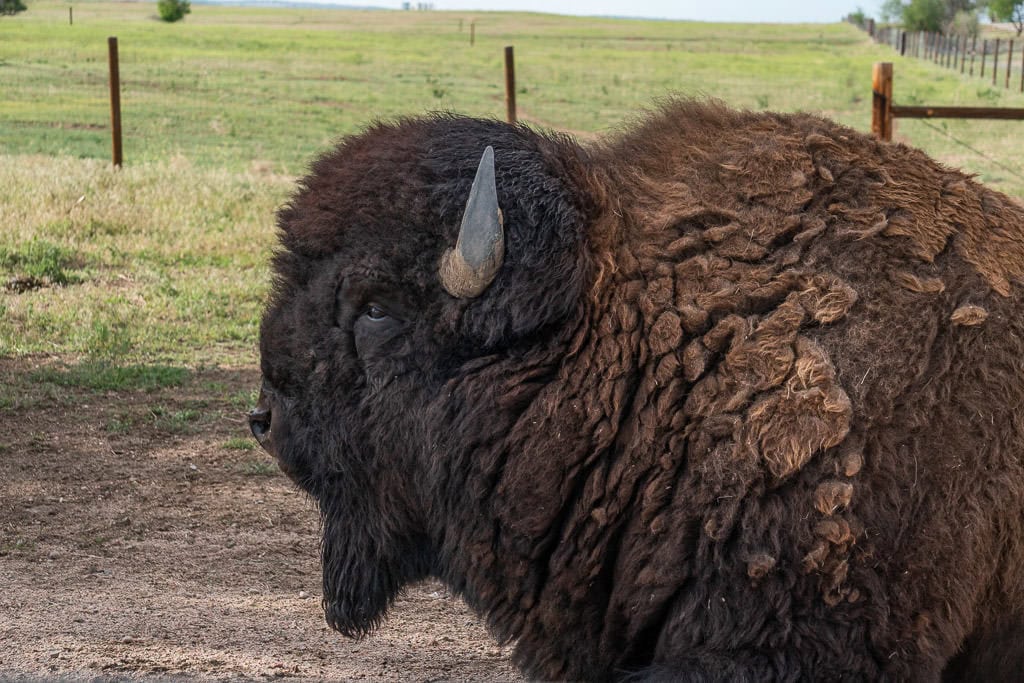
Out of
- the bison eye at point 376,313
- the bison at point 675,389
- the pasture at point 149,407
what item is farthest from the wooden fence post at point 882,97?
the bison eye at point 376,313

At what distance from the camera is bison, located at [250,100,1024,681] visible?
9.15 feet

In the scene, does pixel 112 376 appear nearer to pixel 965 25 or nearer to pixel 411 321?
pixel 411 321

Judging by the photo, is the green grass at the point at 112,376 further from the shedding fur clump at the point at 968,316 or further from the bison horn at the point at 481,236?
the shedding fur clump at the point at 968,316

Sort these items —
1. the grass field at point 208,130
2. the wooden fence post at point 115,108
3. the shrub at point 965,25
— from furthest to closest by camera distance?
1. the shrub at point 965,25
2. the wooden fence post at point 115,108
3. the grass field at point 208,130

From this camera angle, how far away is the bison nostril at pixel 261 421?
3461mm

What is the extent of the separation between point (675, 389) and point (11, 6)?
2328cm

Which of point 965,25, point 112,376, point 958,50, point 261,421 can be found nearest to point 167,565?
point 261,421

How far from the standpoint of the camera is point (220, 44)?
53625 mm

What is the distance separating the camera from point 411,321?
317cm

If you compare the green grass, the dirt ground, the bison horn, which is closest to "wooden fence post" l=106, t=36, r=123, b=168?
the green grass

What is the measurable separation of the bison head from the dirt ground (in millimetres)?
1171

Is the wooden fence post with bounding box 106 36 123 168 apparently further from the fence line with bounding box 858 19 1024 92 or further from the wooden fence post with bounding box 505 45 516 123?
the fence line with bounding box 858 19 1024 92

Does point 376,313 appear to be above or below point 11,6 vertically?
below

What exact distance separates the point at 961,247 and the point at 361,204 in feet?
5.48
